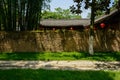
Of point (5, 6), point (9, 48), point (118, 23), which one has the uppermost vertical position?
point (5, 6)

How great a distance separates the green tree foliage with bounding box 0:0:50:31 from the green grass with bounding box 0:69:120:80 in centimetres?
1337

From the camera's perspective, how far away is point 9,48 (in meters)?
22.7

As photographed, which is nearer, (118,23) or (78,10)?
(78,10)

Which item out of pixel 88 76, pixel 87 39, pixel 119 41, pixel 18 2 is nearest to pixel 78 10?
pixel 87 39

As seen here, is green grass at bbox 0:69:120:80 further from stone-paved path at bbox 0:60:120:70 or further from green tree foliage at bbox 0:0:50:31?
green tree foliage at bbox 0:0:50:31

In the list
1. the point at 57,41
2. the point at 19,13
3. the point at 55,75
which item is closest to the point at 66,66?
the point at 55,75

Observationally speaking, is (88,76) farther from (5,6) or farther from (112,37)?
(5,6)

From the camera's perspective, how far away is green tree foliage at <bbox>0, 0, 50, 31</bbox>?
24.4m

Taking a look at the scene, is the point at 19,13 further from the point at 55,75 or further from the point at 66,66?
the point at 55,75

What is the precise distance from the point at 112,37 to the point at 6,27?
345 inches

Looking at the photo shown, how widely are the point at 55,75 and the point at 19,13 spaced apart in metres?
15.0

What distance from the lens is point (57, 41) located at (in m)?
22.6

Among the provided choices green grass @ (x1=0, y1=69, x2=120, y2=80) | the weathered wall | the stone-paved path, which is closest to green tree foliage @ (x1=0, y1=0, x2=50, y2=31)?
the weathered wall

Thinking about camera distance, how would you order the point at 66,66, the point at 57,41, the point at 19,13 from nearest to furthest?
the point at 66,66, the point at 57,41, the point at 19,13
